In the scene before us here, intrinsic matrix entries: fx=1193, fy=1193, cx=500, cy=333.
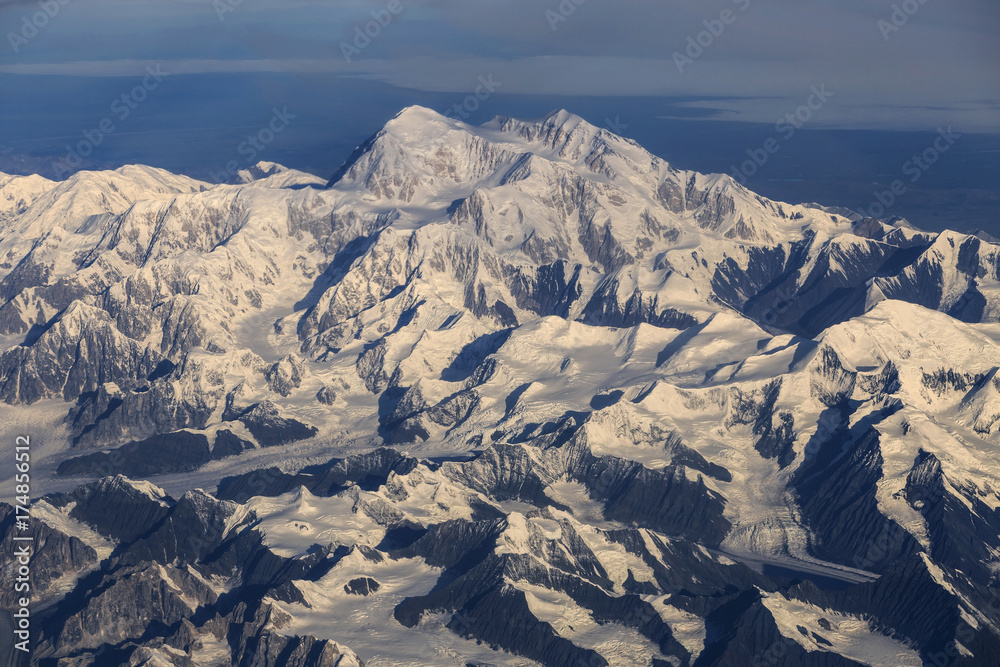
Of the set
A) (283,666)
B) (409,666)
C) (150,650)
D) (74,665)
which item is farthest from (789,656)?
(74,665)

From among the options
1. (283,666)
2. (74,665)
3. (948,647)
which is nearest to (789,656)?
(948,647)

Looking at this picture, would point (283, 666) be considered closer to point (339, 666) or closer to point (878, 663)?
point (339, 666)

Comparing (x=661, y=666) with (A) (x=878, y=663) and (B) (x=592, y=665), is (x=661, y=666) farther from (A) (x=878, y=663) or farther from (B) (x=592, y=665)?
(A) (x=878, y=663)

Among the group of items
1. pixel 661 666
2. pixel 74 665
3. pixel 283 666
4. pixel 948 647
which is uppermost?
pixel 948 647

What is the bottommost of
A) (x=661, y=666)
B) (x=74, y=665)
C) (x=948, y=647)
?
(x=74, y=665)

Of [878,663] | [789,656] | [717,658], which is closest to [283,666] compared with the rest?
[717,658]

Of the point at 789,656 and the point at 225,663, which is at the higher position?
the point at 789,656

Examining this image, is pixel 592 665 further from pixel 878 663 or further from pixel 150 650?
pixel 150 650

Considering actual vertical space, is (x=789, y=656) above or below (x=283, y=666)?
above
